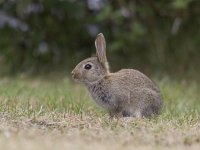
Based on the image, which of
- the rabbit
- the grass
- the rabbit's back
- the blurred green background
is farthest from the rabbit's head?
the blurred green background

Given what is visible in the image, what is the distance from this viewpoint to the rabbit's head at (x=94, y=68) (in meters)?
7.86

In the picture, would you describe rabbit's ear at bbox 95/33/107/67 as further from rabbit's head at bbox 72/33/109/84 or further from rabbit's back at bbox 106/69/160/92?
rabbit's back at bbox 106/69/160/92

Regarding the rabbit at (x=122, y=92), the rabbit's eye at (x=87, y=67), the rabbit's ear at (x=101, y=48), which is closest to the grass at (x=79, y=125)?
the rabbit at (x=122, y=92)

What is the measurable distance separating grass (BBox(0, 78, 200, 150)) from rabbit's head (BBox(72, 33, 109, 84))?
38cm

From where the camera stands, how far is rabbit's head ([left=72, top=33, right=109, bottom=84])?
25.8 ft

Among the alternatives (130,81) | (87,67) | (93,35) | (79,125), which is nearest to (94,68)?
(87,67)

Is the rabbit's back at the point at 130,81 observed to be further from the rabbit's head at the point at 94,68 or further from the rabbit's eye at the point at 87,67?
the rabbit's eye at the point at 87,67

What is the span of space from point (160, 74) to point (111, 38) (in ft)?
4.72

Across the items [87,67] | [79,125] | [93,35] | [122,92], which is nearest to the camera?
[79,125]

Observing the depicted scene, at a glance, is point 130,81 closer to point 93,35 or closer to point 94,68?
point 94,68

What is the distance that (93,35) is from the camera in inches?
524

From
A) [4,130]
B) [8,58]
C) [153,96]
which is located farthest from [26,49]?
[4,130]

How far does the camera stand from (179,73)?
1228 cm

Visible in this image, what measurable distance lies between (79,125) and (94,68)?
1.40 m
